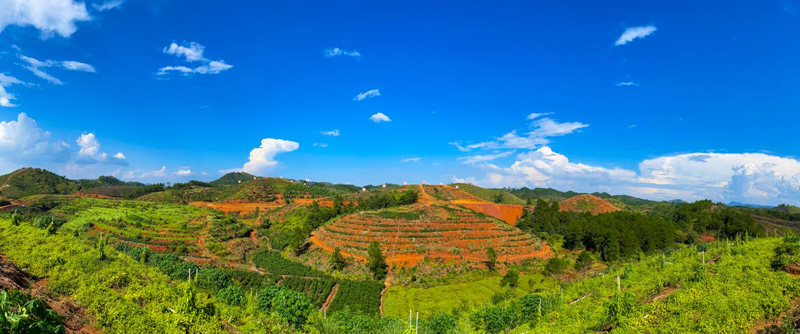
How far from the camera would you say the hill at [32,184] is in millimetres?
108506

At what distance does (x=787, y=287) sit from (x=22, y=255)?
127 feet

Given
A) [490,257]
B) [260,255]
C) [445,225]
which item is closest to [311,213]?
[260,255]

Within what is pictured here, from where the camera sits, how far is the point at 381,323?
28.1 meters

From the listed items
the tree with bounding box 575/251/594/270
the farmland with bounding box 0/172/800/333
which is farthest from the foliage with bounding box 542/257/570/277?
the tree with bounding box 575/251/594/270

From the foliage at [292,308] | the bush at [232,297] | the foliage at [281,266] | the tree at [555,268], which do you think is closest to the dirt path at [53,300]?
the foliage at [292,308]

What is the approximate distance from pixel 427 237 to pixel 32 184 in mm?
157581

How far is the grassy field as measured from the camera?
37.9m

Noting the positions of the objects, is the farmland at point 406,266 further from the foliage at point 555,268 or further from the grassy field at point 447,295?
the grassy field at point 447,295

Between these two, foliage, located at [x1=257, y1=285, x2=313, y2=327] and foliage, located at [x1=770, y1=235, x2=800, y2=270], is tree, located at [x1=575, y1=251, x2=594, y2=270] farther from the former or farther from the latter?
foliage, located at [x1=257, y1=285, x2=313, y2=327]

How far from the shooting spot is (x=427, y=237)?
61.7 meters

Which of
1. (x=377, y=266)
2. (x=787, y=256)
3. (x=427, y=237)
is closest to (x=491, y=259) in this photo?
(x=427, y=237)

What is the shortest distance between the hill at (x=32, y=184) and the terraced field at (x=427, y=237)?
390 feet

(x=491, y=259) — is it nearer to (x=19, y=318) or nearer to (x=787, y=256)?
(x=787, y=256)

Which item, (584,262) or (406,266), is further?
(584,262)
